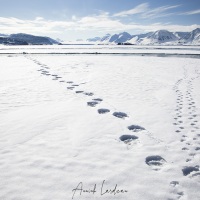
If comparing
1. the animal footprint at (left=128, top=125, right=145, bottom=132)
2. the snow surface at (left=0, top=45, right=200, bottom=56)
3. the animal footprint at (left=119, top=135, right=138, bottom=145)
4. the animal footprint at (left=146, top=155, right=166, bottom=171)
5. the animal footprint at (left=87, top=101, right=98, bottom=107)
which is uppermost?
the snow surface at (left=0, top=45, right=200, bottom=56)

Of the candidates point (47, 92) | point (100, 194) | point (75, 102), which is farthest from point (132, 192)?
point (47, 92)

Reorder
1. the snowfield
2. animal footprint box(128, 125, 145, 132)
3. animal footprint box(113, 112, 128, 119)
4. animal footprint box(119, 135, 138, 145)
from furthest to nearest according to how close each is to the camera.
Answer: animal footprint box(113, 112, 128, 119), animal footprint box(128, 125, 145, 132), animal footprint box(119, 135, 138, 145), the snowfield

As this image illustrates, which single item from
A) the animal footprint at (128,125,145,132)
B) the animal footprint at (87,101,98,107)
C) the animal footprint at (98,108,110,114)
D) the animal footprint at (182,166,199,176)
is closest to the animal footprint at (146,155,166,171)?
the animal footprint at (182,166,199,176)

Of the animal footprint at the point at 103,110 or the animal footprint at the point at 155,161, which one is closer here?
the animal footprint at the point at 155,161

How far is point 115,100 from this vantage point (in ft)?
23.4

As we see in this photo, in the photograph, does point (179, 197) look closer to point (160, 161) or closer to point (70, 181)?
point (160, 161)

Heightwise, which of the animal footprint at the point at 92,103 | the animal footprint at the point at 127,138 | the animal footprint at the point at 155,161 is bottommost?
the animal footprint at the point at 155,161

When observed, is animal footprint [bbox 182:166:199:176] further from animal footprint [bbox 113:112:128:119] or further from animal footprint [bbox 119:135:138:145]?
animal footprint [bbox 113:112:128:119]

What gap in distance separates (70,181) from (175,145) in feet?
7.04

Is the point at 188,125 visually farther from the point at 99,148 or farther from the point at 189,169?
the point at 99,148

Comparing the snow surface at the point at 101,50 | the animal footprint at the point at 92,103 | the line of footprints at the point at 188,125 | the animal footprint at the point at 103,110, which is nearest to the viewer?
the line of footprints at the point at 188,125

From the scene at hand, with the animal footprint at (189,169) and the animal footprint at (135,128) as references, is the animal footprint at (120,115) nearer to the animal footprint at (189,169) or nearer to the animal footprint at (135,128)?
the animal footprint at (135,128)

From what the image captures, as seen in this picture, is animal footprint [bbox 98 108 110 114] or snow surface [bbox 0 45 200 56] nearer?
animal footprint [bbox 98 108 110 114]

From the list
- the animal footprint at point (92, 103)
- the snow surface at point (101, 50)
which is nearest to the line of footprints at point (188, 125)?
the animal footprint at point (92, 103)
